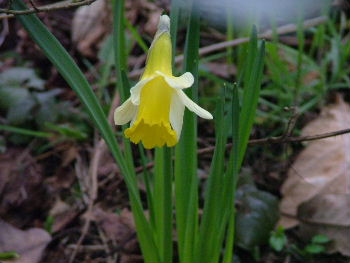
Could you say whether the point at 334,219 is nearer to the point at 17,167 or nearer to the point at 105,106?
the point at 105,106

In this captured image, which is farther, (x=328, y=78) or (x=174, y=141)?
(x=328, y=78)

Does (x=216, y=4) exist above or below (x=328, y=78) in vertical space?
above

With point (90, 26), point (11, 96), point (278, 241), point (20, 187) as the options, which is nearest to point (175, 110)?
point (278, 241)

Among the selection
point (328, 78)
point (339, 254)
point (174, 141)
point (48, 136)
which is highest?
point (174, 141)

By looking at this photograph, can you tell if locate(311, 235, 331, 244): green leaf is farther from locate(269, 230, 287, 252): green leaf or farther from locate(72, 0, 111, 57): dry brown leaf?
locate(72, 0, 111, 57): dry brown leaf

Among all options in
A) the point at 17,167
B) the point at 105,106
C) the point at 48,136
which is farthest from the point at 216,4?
the point at 17,167

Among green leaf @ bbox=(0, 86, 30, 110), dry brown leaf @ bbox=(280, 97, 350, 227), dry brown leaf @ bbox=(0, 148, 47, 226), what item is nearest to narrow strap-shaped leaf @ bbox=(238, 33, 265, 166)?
dry brown leaf @ bbox=(280, 97, 350, 227)

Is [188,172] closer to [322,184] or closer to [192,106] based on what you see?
[192,106]
